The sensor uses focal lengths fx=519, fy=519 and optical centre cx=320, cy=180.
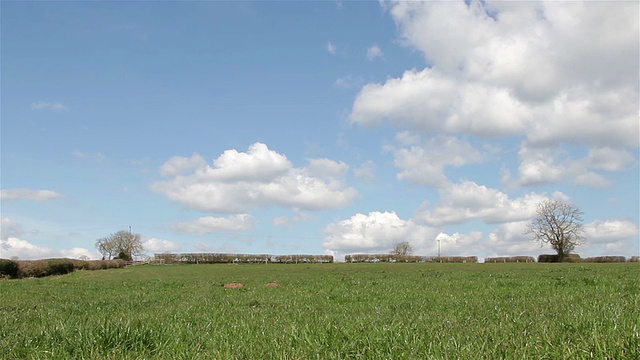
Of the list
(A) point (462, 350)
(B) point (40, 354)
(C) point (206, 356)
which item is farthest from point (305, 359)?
(B) point (40, 354)

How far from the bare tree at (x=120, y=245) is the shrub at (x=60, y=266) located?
68.8 metres

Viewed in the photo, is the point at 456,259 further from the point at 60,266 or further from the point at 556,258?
the point at 60,266

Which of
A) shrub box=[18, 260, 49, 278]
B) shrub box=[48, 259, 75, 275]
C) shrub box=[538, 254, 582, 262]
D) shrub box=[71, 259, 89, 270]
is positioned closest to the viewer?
shrub box=[18, 260, 49, 278]

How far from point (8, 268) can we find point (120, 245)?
91527 millimetres

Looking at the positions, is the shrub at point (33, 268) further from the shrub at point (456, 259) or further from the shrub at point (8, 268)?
the shrub at point (456, 259)

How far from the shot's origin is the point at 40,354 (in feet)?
22.4

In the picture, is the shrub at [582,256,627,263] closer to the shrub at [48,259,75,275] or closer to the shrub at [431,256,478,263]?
the shrub at [431,256,478,263]

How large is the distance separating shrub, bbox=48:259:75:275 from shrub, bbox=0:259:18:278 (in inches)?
319

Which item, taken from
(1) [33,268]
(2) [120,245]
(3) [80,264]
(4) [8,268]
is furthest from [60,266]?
(2) [120,245]

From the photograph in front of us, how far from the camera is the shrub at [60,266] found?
2908 inches

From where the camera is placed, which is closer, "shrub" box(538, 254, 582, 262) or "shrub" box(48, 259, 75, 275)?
"shrub" box(48, 259, 75, 275)

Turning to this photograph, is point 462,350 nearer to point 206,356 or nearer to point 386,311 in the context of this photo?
point 206,356

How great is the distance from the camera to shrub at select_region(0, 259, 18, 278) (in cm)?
6281

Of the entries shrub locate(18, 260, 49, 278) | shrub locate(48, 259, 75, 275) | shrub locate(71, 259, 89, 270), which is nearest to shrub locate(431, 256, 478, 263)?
shrub locate(71, 259, 89, 270)
